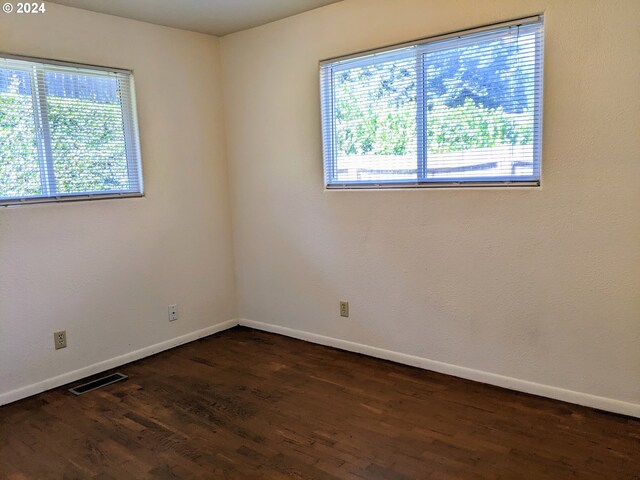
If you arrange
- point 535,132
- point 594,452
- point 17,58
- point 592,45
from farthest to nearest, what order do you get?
point 17,58
point 535,132
point 592,45
point 594,452

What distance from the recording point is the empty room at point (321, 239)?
2459 millimetres

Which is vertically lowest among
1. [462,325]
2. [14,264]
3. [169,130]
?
[462,325]

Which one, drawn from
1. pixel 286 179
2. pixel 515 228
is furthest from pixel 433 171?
pixel 286 179

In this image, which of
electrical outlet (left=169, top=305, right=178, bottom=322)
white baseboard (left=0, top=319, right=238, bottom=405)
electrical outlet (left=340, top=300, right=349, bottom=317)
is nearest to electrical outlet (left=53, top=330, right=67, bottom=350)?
white baseboard (left=0, top=319, right=238, bottom=405)

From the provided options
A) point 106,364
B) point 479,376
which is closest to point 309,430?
point 479,376

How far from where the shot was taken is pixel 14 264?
3006 mm

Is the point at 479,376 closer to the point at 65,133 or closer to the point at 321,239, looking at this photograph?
the point at 321,239

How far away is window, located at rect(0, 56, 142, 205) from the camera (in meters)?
2.96

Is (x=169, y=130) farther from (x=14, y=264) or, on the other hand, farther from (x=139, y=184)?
(x=14, y=264)

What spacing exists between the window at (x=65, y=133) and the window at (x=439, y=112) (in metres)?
1.46

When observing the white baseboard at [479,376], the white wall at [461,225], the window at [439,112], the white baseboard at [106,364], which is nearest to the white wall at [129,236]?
the white baseboard at [106,364]

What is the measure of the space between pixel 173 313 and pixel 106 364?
2.05ft

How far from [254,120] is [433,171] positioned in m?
1.62

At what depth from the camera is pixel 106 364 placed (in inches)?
137
